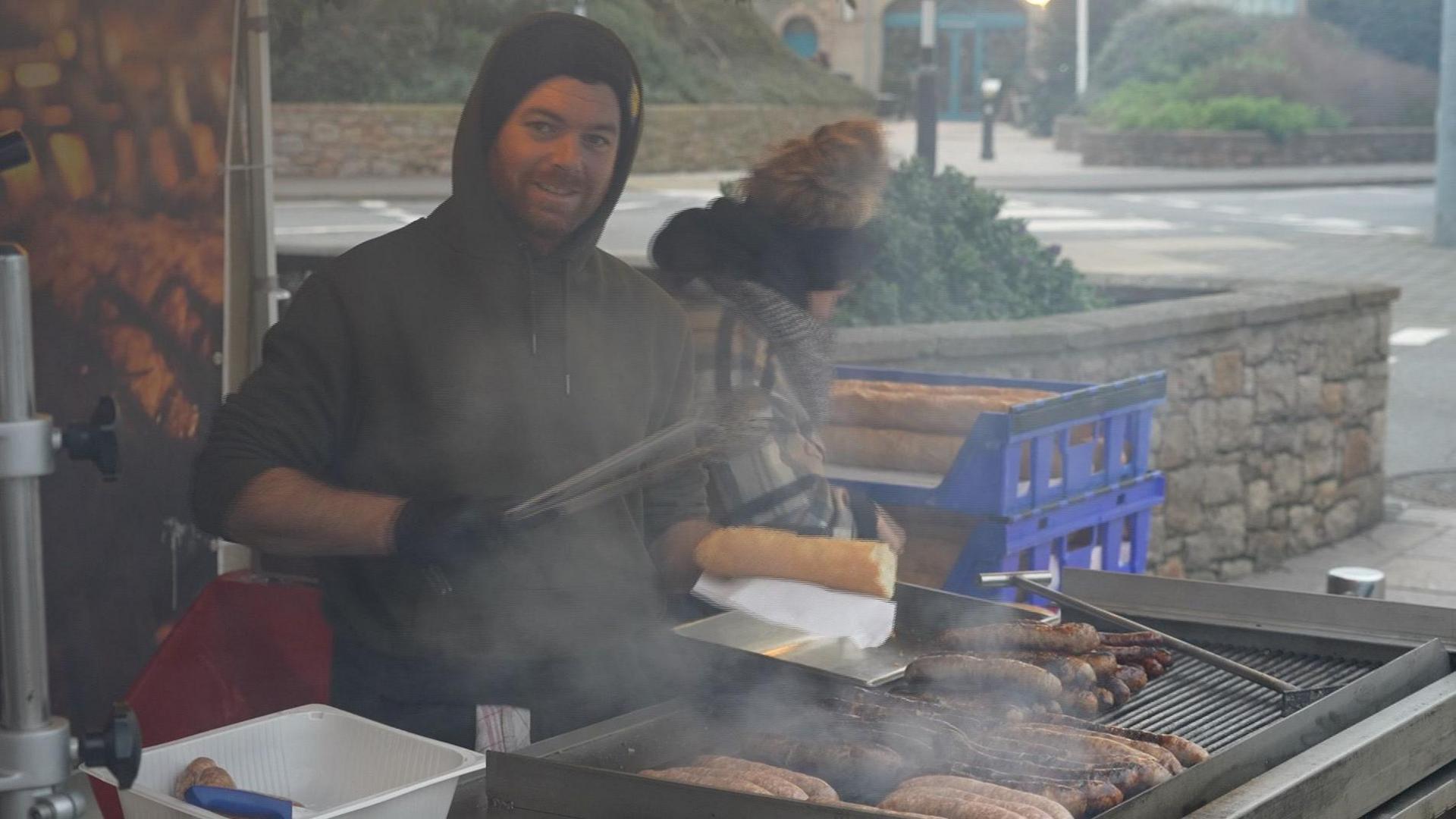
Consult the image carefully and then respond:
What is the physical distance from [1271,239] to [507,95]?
59.0 feet

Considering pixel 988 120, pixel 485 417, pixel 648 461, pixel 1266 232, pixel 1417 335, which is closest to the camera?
pixel 648 461

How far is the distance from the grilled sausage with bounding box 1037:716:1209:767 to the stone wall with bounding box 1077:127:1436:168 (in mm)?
28507

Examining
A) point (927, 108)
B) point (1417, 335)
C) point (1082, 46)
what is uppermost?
point (1082, 46)

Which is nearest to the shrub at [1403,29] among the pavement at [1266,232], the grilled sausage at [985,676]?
the pavement at [1266,232]

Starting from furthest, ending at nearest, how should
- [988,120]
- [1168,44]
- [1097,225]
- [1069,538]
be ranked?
[1168,44]
[988,120]
[1097,225]
[1069,538]

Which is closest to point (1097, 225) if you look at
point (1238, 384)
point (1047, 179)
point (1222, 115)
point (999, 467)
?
point (1047, 179)

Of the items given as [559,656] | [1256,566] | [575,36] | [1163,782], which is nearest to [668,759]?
[559,656]

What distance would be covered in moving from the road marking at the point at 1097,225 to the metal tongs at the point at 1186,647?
1679 centimetres

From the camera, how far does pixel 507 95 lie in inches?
104

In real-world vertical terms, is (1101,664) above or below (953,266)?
below

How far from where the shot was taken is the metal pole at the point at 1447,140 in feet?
53.1

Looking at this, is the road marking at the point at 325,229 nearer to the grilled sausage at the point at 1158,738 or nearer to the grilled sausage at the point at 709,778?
the grilled sausage at the point at 1158,738

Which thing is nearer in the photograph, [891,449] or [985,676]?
[985,676]

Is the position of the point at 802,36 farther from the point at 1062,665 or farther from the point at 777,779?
the point at 777,779
